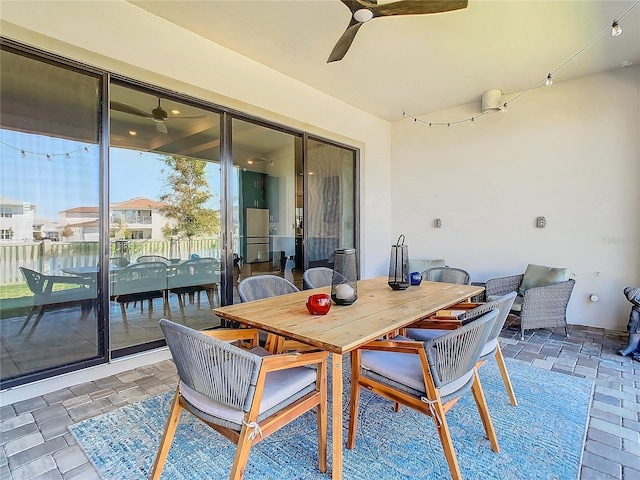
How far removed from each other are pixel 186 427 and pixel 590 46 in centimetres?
498

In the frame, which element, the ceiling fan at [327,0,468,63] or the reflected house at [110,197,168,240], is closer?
the ceiling fan at [327,0,468,63]

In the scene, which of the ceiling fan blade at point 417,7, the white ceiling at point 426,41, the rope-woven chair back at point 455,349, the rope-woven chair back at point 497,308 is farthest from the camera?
the white ceiling at point 426,41

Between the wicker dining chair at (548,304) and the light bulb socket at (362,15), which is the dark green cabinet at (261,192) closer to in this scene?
the light bulb socket at (362,15)

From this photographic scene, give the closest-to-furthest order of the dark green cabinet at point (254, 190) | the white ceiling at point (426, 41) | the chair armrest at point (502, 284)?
the white ceiling at point (426, 41), the dark green cabinet at point (254, 190), the chair armrest at point (502, 284)

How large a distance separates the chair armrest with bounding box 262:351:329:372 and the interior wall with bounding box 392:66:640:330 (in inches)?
163

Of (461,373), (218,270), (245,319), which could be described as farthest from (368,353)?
(218,270)

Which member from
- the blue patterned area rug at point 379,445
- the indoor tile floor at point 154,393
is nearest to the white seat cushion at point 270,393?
the blue patterned area rug at point 379,445

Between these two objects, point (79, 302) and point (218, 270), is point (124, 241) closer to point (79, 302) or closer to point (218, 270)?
point (79, 302)

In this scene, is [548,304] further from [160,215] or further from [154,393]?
[160,215]

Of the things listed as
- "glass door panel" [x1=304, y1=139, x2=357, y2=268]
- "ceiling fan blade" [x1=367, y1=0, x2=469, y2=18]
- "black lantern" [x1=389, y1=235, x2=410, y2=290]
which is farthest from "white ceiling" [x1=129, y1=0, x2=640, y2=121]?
"black lantern" [x1=389, y1=235, x2=410, y2=290]

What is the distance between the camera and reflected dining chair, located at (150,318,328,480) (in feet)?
4.32

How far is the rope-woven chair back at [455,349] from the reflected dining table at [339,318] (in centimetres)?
26

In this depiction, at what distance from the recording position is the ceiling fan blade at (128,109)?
2.92 m

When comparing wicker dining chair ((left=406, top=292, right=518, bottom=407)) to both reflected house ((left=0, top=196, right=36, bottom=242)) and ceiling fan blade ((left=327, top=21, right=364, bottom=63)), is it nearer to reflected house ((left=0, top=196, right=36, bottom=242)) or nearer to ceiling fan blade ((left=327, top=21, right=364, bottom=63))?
ceiling fan blade ((left=327, top=21, right=364, bottom=63))
